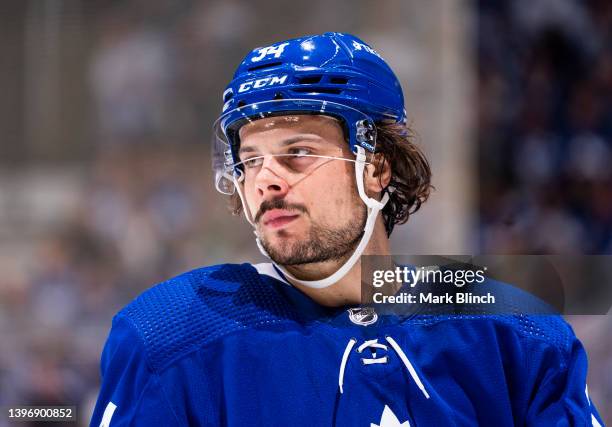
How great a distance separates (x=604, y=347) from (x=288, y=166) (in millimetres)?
1602

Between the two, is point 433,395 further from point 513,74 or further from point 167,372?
point 513,74

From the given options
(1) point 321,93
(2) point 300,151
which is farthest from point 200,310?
(1) point 321,93

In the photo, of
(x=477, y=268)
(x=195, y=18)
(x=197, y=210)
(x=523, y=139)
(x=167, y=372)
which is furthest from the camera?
(x=523, y=139)

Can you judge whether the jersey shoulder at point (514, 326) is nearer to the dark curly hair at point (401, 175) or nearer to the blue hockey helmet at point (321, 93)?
the blue hockey helmet at point (321, 93)

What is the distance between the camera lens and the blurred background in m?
4.18

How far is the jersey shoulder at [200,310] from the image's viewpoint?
1.44 metres

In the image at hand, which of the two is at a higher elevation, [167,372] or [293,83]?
[293,83]

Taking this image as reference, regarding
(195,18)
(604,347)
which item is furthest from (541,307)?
(195,18)

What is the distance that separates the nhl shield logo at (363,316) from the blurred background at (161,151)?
2.38 m

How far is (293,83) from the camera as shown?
158 centimetres

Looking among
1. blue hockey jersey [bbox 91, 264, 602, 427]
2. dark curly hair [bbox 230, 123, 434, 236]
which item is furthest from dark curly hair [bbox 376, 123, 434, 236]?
blue hockey jersey [bbox 91, 264, 602, 427]

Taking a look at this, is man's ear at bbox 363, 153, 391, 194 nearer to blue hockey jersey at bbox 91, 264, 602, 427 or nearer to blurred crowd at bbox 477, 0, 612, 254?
blue hockey jersey at bbox 91, 264, 602, 427

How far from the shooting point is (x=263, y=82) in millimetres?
1600

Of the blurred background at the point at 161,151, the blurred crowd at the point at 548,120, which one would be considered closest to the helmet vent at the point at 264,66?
the blurred background at the point at 161,151
